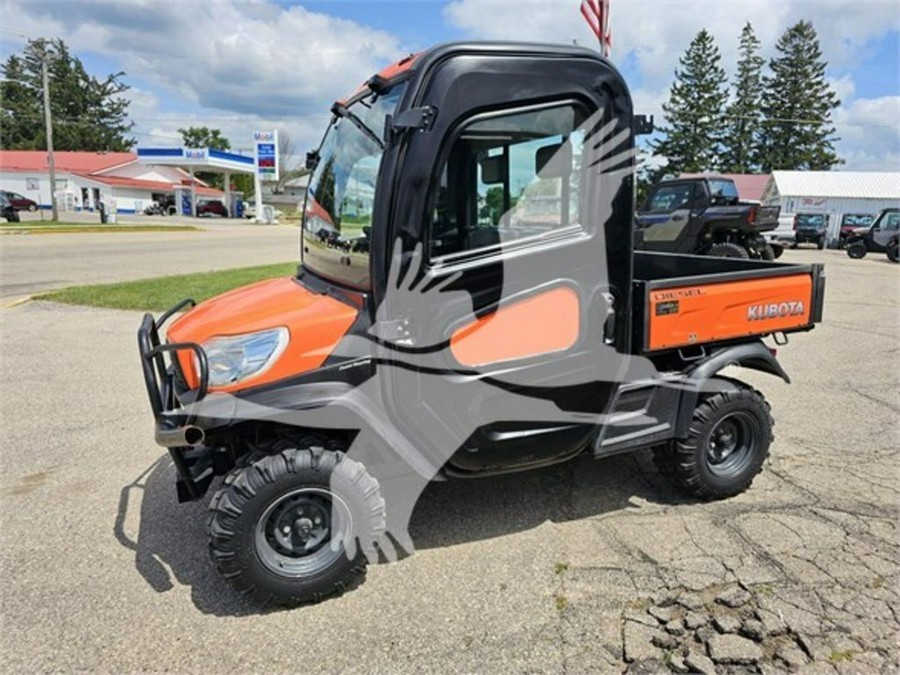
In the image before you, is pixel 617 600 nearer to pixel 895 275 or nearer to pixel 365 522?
pixel 365 522

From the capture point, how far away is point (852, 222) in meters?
31.3

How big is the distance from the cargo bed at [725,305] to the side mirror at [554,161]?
0.78 m

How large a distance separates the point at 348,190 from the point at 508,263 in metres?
0.89

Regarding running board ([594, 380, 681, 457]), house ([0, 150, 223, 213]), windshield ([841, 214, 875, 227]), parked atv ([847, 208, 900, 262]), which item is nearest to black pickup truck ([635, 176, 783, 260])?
running board ([594, 380, 681, 457])

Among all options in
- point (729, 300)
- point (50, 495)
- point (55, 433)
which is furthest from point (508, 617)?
point (55, 433)

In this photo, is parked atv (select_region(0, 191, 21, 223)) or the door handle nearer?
the door handle

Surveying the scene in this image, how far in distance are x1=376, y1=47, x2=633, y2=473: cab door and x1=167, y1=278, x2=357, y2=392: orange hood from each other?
0.33m

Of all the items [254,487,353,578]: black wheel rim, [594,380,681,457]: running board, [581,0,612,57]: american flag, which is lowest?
[254,487,353,578]: black wheel rim

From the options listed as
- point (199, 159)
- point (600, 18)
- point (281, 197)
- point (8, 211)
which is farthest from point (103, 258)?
point (281, 197)

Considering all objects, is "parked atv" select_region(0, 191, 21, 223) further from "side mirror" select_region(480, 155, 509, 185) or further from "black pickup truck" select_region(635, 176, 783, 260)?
"side mirror" select_region(480, 155, 509, 185)

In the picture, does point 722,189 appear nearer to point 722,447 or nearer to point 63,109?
point 722,447

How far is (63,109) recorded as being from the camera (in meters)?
74.0

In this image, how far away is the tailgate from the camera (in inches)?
130

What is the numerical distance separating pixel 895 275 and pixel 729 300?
1760 cm
